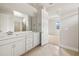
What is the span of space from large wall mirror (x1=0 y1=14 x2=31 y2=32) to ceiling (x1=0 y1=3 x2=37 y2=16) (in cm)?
13

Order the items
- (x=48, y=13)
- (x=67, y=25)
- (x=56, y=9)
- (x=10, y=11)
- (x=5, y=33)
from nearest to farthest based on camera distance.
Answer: (x=5, y=33) → (x=10, y=11) → (x=56, y=9) → (x=48, y=13) → (x=67, y=25)

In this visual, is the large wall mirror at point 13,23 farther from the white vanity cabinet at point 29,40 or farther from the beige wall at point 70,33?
the beige wall at point 70,33

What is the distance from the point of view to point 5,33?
4.96 ft

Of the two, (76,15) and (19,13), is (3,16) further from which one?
(76,15)

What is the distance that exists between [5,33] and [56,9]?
1.34m

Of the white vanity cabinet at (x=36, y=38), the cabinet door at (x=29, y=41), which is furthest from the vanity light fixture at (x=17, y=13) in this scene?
the white vanity cabinet at (x=36, y=38)

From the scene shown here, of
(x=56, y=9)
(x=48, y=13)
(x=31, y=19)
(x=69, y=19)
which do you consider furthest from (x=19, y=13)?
(x=69, y=19)

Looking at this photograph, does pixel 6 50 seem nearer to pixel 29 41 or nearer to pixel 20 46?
pixel 20 46

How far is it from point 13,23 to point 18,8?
391 millimetres

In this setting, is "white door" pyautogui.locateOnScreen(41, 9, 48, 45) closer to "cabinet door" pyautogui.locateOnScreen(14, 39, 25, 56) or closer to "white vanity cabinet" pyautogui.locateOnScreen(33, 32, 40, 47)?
"white vanity cabinet" pyautogui.locateOnScreen(33, 32, 40, 47)

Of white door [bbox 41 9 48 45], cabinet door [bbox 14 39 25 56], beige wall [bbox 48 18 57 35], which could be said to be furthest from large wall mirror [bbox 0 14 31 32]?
beige wall [bbox 48 18 57 35]

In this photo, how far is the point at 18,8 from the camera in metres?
1.81

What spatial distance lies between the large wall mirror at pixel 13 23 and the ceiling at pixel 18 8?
0.41ft

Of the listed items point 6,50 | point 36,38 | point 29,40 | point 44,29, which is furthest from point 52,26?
point 6,50
